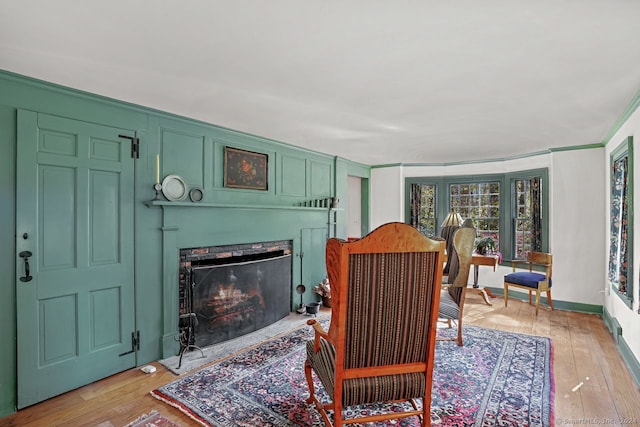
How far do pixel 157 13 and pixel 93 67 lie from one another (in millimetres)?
924

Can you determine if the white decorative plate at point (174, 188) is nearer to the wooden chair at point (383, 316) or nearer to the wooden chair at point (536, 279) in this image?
the wooden chair at point (383, 316)

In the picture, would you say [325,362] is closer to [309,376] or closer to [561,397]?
[309,376]

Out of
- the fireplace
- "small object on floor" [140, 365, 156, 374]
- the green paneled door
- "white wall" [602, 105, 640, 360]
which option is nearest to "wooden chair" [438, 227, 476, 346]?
"white wall" [602, 105, 640, 360]

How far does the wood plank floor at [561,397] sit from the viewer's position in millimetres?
2354

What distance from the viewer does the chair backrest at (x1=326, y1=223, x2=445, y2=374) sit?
1818mm

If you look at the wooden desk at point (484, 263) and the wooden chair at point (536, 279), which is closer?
the wooden chair at point (536, 279)

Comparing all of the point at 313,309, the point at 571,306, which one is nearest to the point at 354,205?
the point at 313,309

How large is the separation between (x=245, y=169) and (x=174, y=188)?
0.98 m

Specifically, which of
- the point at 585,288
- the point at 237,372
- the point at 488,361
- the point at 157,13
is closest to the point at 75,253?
the point at 237,372

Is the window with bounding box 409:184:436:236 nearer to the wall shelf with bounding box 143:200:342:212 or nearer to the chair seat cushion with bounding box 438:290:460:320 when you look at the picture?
the wall shelf with bounding box 143:200:342:212

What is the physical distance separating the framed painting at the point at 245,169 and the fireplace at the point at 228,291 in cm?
72

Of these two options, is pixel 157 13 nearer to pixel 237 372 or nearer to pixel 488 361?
pixel 237 372

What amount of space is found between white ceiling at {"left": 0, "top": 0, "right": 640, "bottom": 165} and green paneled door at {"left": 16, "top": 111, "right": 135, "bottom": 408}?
480 mm

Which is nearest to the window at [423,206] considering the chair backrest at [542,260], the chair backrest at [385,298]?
the chair backrest at [542,260]
